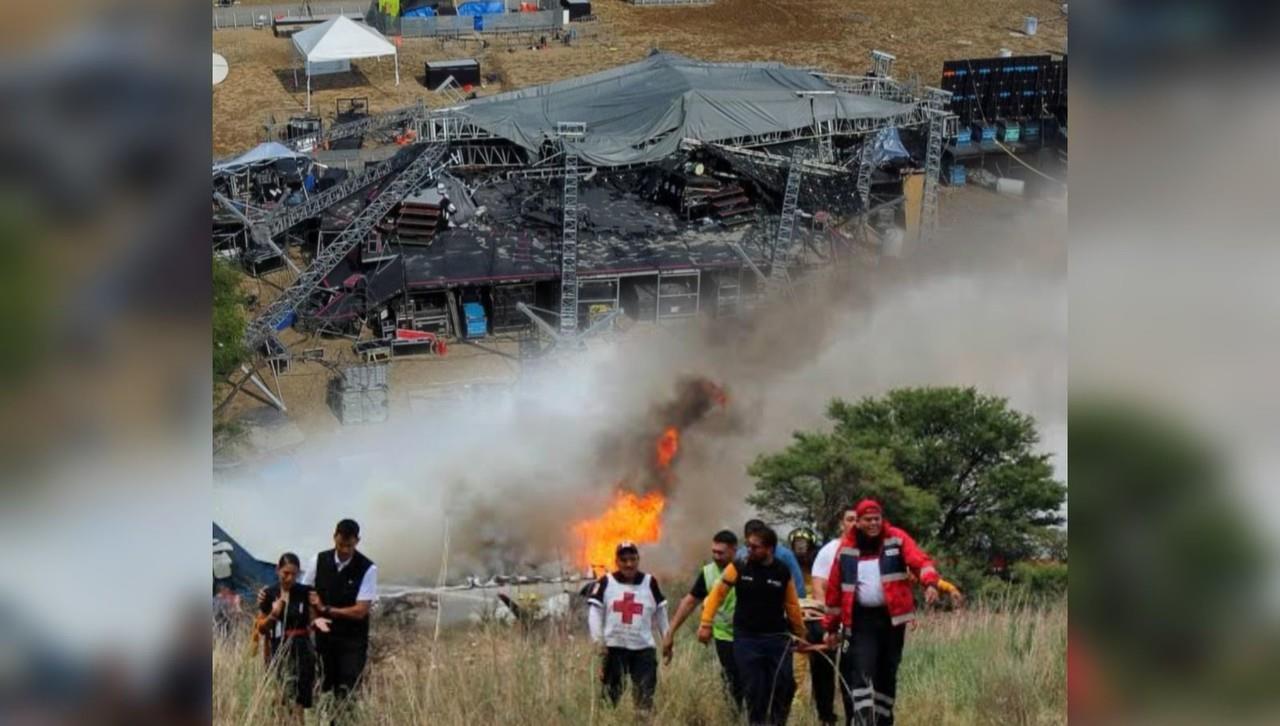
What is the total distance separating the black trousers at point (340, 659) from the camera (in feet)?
17.1

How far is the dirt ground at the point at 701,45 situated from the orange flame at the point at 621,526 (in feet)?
54.3

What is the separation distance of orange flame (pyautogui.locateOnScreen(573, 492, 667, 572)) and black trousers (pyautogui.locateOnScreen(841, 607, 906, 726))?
5.54m

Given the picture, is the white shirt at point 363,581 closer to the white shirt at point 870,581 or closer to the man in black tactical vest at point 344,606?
the man in black tactical vest at point 344,606

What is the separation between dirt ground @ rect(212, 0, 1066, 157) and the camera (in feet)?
90.9

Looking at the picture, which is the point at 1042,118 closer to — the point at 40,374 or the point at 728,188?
the point at 728,188

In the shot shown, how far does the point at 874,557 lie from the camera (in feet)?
16.6

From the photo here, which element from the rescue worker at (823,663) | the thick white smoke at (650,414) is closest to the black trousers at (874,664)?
the rescue worker at (823,663)

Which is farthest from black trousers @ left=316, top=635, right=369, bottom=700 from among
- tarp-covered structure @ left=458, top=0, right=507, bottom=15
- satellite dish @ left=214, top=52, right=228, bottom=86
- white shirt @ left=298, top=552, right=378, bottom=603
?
tarp-covered structure @ left=458, top=0, right=507, bottom=15

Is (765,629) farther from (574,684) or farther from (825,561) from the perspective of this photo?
(574,684)

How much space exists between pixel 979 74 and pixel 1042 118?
1.51m

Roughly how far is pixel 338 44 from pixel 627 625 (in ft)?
77.9

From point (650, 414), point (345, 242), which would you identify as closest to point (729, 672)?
point (650, 414)

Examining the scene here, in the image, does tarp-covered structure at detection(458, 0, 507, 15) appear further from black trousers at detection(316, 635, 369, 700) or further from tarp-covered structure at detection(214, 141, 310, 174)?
black trousers at detection(316, 635, 369, 700)

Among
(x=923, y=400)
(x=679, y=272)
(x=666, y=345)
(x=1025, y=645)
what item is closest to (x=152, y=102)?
(x=1025, y=645)
